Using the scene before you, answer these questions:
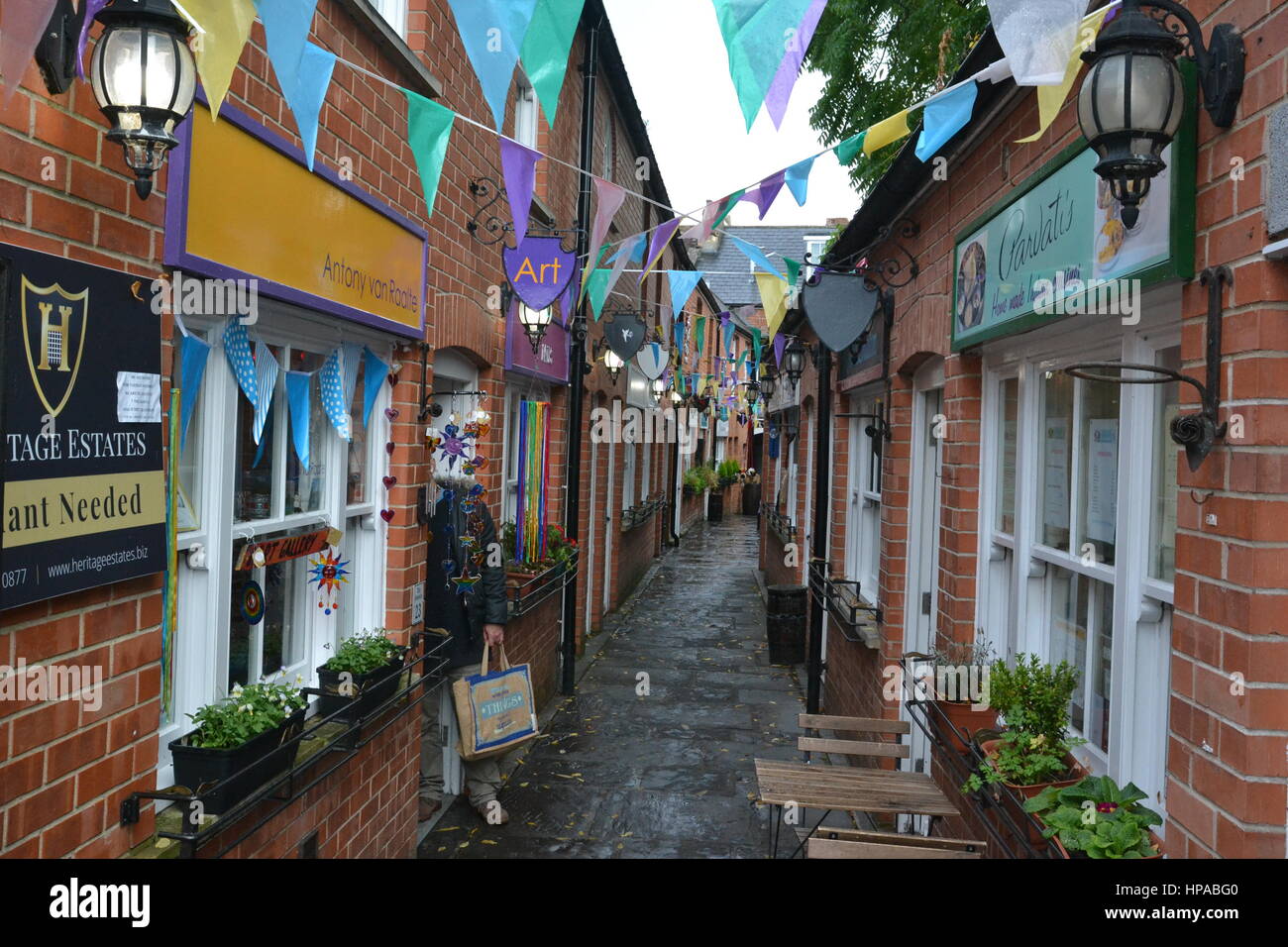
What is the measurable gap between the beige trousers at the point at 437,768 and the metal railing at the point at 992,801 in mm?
2601

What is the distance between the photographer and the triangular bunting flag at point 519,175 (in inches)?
143

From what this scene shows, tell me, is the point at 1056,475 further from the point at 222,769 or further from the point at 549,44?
the point at 222,769

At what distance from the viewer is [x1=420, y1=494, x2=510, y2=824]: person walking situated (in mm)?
5453

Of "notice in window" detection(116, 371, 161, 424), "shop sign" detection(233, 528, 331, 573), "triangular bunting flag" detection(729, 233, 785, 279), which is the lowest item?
"shop sign" detection(233, 528, 331, 573)

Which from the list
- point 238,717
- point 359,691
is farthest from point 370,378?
point 238,717

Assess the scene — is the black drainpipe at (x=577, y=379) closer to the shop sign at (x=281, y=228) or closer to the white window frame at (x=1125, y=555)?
the shop sign at (x=281, y=228)

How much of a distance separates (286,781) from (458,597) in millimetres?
2323

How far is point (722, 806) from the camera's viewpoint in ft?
19.5

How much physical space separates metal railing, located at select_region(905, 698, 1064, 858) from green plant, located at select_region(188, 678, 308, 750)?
7.87 feet

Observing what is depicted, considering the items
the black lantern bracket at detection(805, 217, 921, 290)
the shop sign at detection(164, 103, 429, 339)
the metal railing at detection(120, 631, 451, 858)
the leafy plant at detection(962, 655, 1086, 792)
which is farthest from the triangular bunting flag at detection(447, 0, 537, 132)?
the black lantern bracket at detection(805, 217, 921, 290)

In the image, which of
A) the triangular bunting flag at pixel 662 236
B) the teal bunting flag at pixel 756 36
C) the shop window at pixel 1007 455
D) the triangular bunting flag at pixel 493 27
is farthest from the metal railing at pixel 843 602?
the triangular bunting flag at pixel 493 27

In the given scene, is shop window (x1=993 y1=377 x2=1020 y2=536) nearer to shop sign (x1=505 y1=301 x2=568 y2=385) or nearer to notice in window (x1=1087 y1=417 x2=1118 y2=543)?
notice in window (x1=1087 y1=417 x2=1118 y2=543)
